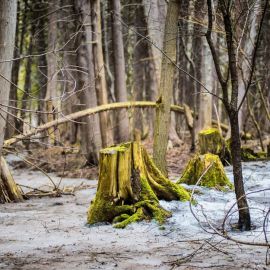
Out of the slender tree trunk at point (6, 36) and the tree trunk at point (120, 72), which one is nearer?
the slender tree trunk at point (6, 36)

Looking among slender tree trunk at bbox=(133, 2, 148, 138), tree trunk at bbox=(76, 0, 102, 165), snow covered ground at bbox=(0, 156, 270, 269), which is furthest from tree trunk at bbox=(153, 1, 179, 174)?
slender tree trunk at bbox=(133, 2, 148, 138)

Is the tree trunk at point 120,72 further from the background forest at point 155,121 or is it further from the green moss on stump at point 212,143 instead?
the green moss on stump at point 212,143

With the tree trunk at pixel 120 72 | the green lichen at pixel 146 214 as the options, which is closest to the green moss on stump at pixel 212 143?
the tree trunk at pixel 120 72

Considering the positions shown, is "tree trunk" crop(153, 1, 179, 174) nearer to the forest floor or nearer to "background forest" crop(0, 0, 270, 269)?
"background forest" crop(0, 0, 270, 269)

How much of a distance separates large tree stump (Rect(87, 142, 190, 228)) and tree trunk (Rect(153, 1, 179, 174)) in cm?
209

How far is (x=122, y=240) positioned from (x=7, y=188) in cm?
434

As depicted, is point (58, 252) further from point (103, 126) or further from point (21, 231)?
point (103, 126)

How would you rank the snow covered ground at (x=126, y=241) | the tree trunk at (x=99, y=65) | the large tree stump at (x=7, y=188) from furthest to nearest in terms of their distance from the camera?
the tree trunk at (x=99, y=65)
the large tree stump at (x=7, y=188)
the snow covered ground at (x=126, y=241)

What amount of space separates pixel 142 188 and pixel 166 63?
2826 millimetres

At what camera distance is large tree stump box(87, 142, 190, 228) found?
7254 mm

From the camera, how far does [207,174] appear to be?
373 inches

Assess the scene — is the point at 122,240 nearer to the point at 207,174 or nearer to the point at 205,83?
the point at 207,174

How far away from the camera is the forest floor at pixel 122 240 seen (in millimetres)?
5160

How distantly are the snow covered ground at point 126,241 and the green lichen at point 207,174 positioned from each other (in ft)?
1.39
